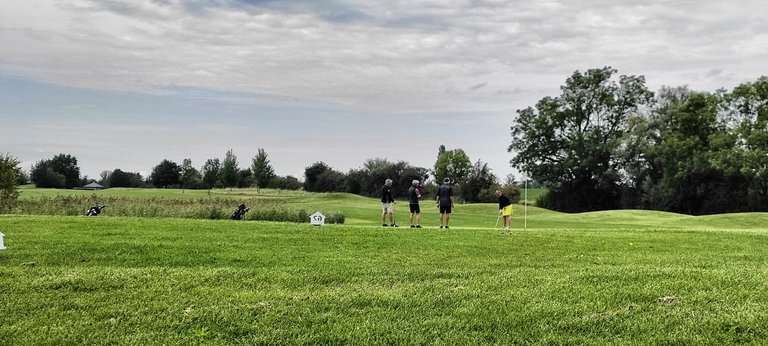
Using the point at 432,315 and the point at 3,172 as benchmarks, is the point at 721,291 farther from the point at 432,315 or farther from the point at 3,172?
the point at 3,172

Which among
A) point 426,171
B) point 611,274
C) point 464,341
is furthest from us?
point 426,171

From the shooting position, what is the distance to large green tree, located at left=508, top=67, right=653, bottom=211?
62.2m

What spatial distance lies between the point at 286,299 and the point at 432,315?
1.91 m

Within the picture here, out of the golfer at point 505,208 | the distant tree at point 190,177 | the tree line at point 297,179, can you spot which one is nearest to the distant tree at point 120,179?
the tree line at point 297,179

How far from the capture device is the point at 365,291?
8.42 meters

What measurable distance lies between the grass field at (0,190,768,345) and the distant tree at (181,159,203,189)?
66972 millimetres

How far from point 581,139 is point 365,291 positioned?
2272 inches

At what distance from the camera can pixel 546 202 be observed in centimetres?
6569

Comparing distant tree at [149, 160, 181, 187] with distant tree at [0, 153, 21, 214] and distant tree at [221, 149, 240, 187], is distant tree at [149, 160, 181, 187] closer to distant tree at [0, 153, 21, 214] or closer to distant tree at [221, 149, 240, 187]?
distant tree at [221, 149, 240, 187]

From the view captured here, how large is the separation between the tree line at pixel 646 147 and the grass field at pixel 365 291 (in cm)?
4223

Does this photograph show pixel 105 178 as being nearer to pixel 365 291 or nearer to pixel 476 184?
pixel 476 184

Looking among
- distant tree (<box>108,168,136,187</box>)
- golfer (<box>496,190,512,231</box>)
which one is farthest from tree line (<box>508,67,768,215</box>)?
distant tree (<box>108,168,136,187</box>)

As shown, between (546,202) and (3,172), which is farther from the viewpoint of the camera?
(546,202)

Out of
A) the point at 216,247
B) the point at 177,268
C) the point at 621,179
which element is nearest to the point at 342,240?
the point at 216,247
